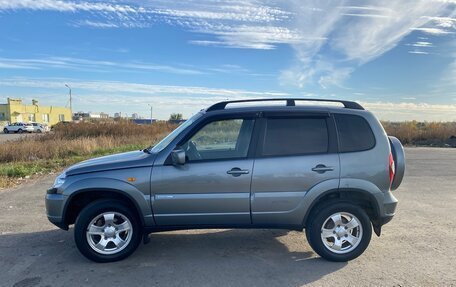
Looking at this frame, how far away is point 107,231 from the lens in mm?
4484

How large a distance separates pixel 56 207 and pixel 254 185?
8.37 ft

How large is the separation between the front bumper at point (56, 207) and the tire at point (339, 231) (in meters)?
3.18

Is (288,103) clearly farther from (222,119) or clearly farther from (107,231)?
(107,231)

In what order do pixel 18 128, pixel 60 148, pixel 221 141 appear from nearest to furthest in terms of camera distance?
pixel 221 141 < pixel 60 148 < pixel 18 128

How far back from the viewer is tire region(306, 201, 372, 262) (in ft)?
14.7

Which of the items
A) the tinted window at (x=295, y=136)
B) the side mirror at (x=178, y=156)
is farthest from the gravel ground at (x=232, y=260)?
the tinted window at (x=295, y=136)

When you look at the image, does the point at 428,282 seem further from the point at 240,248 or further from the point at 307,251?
the point at 240,248

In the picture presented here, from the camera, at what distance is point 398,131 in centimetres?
3941

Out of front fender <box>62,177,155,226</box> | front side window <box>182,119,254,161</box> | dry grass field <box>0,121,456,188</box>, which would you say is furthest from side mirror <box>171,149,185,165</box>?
dry grass field <box>0,121,456,188</box>

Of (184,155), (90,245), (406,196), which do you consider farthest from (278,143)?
(406,196)

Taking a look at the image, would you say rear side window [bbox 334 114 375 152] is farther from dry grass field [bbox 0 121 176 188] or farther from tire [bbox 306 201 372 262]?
dry grass field [bbox 0 121 176 188]

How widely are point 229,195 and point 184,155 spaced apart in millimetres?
765

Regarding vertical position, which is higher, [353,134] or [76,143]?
[353,134]

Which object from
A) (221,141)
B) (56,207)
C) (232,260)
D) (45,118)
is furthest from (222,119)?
(45,118)
